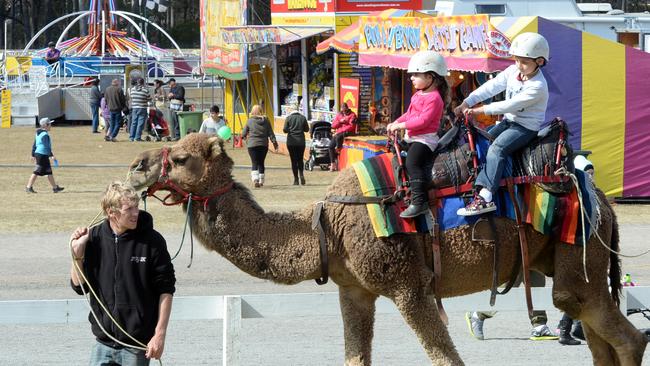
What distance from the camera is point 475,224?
746cm

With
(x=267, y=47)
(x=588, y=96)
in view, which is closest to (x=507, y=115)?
(x=588, y=96)

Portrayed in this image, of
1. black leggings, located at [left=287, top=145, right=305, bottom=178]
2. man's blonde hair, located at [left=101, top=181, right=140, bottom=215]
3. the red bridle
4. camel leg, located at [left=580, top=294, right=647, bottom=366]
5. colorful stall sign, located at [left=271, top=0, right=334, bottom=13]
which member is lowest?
black leggings, located at [left=287, top=145, right=305, bottom=178]

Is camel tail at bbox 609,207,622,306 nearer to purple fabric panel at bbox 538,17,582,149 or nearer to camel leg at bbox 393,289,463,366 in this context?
camel leg at bbox 393,289,463,366

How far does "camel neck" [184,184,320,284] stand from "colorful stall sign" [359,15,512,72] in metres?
Result: 11.5

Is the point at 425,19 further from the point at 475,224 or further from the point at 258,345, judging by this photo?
the point at 475,224

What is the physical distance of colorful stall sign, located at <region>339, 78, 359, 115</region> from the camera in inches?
1053

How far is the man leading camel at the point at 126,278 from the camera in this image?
620 cm

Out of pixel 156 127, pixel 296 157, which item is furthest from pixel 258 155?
pixel 156 127

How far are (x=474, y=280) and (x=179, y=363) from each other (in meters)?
3.18

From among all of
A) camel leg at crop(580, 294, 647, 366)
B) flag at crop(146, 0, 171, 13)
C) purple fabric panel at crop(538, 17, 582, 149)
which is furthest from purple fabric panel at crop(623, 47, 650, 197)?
flag at crop(146, 0, 171, 13)

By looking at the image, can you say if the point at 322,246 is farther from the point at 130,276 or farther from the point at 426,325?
the point at 130,276

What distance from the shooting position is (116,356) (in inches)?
247

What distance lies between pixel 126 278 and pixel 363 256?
1772 mm

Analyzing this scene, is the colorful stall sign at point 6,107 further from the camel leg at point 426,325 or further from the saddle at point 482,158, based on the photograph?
the camel leg at point 426,325
